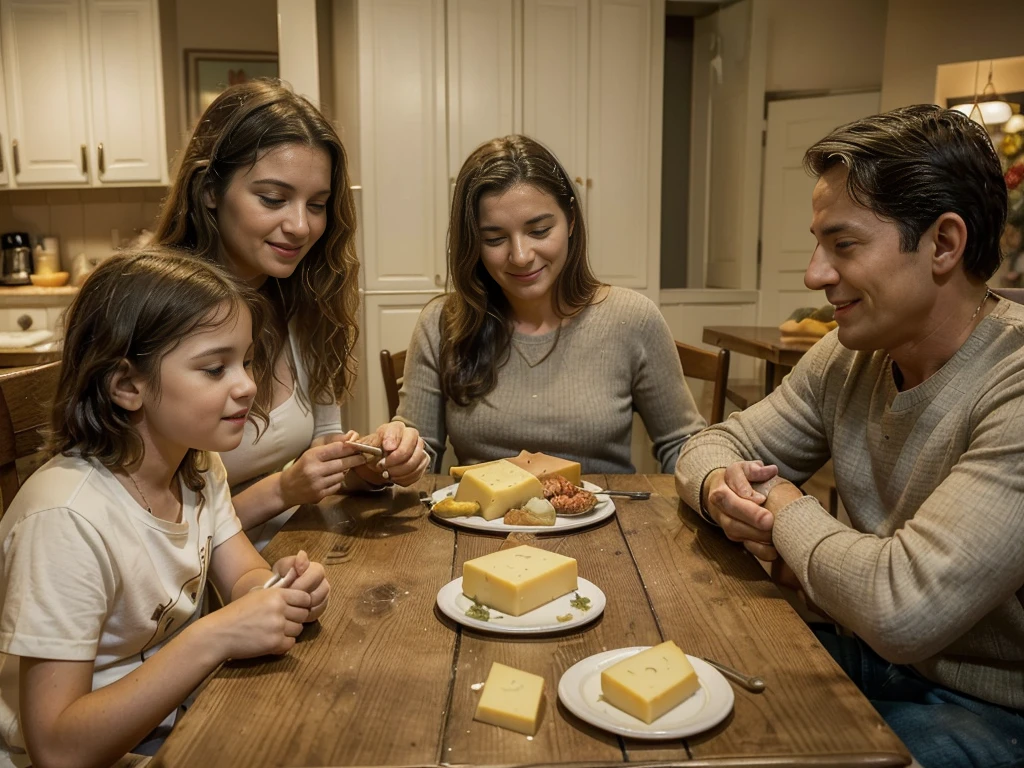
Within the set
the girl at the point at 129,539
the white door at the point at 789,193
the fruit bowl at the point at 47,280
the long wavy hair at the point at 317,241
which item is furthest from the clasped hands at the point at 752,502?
the fruit bowl at the point at 47,280

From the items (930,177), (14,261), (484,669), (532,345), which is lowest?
(484,669)

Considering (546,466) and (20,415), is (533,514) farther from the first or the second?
(20,415)

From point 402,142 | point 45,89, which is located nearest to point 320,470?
point 402,142

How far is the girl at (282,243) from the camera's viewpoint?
179 centimetres

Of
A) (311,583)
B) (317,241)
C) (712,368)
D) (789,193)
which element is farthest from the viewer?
(789,193)

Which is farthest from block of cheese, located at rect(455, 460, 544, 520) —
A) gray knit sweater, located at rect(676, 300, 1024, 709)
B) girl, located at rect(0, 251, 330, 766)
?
girl, located at rect(0, 251, 330, 766)

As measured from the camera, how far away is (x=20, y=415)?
1591mm

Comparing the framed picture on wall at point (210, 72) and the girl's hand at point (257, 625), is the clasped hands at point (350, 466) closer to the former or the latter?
the girl's hand at point (257, 625)

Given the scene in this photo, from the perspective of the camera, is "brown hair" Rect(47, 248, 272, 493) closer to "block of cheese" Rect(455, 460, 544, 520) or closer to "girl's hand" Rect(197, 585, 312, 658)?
"girl's hand" Rect(197, 585, 312, 658)

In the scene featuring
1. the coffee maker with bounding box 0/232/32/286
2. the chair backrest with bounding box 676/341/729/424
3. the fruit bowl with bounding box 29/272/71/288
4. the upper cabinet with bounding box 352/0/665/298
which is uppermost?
the upper cabinet with bounding box 352/0/665/298

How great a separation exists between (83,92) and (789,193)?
4.04m

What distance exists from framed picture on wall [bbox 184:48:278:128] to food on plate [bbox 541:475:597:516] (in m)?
4.25

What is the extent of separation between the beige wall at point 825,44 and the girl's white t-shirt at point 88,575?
16.3 ft

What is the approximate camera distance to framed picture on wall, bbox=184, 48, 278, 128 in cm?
520
